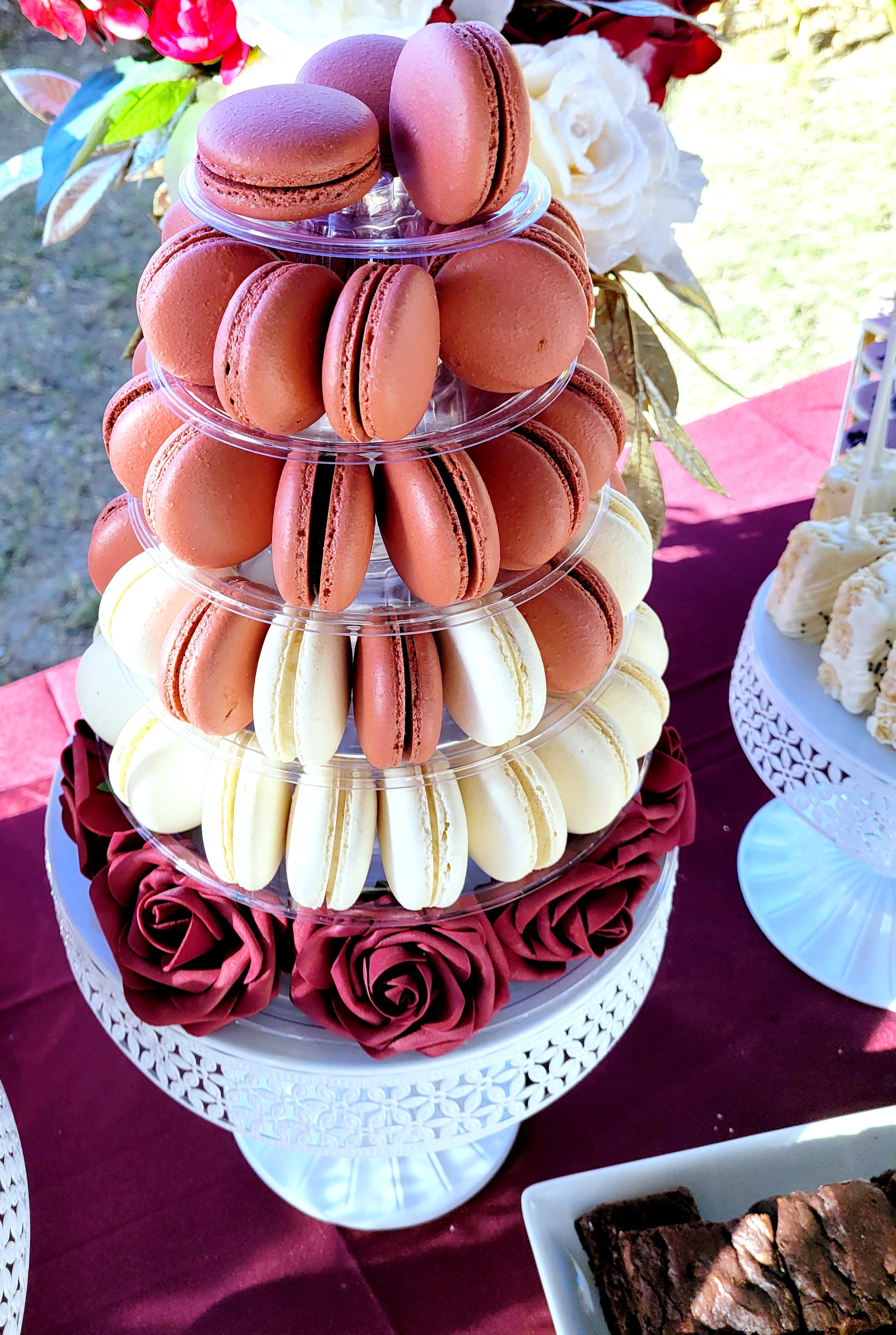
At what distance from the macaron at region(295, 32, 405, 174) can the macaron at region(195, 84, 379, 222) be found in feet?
0.13

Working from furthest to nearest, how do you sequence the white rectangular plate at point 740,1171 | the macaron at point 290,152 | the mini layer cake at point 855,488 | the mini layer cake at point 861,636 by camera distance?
1. the mini layer cake at point 855,488
2. the mini layer cake at point 861,636
3. the white rectangular plate at point 740,1171
4. the macaron at point 290,152

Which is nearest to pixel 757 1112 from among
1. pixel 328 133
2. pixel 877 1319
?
pixel 877 1319

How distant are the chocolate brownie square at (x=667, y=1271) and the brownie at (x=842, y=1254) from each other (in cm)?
5

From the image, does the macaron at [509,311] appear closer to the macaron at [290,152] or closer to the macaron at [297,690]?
the macaron at [290,152]

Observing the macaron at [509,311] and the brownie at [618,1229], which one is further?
the brownie at [618,1229]

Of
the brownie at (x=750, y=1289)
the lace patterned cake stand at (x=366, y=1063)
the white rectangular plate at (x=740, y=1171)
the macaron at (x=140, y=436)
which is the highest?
the macaron at (x=140, y=436)

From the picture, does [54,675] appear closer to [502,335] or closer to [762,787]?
[762,787]

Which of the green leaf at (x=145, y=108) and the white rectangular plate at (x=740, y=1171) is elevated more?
the green leaf at (x=145, y=108)

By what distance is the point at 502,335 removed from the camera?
20.6 inches

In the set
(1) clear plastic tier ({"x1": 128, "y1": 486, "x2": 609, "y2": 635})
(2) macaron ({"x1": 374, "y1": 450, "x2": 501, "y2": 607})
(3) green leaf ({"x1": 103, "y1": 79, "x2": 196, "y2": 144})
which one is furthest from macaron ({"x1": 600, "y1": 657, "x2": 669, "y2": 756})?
(3) green leaf ({"x1": 103, "y1": 79, "x2": 196, "y2": 144})

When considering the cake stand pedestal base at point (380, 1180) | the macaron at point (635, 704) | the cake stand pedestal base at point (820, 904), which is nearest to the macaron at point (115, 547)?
the macaron at point (635, 704)

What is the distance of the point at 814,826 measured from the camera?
0.99m

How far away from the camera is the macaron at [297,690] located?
0.59 m

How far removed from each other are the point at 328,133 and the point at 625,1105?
86 centimetres
